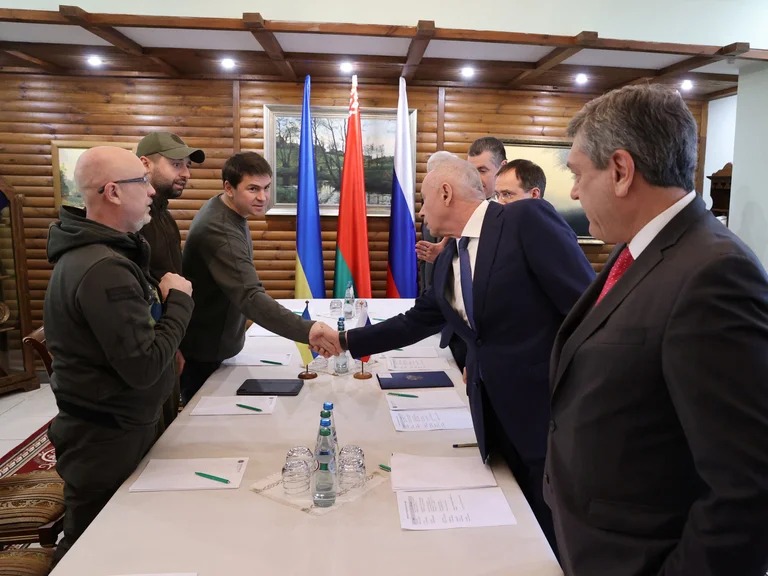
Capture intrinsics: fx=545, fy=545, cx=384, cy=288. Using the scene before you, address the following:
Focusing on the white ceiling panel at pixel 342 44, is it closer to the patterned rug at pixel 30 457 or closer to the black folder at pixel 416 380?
the black folder at pixel 416 380

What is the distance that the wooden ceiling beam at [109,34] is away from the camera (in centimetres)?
348

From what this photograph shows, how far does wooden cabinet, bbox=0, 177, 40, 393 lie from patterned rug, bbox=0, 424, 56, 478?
1.09 meters

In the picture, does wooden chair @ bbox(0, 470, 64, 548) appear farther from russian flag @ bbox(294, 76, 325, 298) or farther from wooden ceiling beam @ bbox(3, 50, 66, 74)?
wooden ceiling beam @ bbox(3, 50, 66, 74)

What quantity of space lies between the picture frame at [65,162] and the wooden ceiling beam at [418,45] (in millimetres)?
2561

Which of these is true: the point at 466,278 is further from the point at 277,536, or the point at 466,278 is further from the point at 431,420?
the point at 277,536

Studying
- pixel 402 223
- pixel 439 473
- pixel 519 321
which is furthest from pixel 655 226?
pixel 402 223

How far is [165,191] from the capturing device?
2.44 meters

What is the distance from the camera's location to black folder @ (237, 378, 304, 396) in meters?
2.12

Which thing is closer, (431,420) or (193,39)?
(431,420)

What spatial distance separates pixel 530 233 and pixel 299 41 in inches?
127

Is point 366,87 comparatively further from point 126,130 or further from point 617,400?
point 617,400

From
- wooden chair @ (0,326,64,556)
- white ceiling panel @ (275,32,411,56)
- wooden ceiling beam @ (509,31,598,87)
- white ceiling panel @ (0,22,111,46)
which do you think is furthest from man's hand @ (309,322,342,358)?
white ceiling panel @ (0,22,111,46)

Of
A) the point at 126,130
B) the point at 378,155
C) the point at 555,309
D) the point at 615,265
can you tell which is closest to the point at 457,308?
the point at 555,309

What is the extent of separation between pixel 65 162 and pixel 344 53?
2732mm
